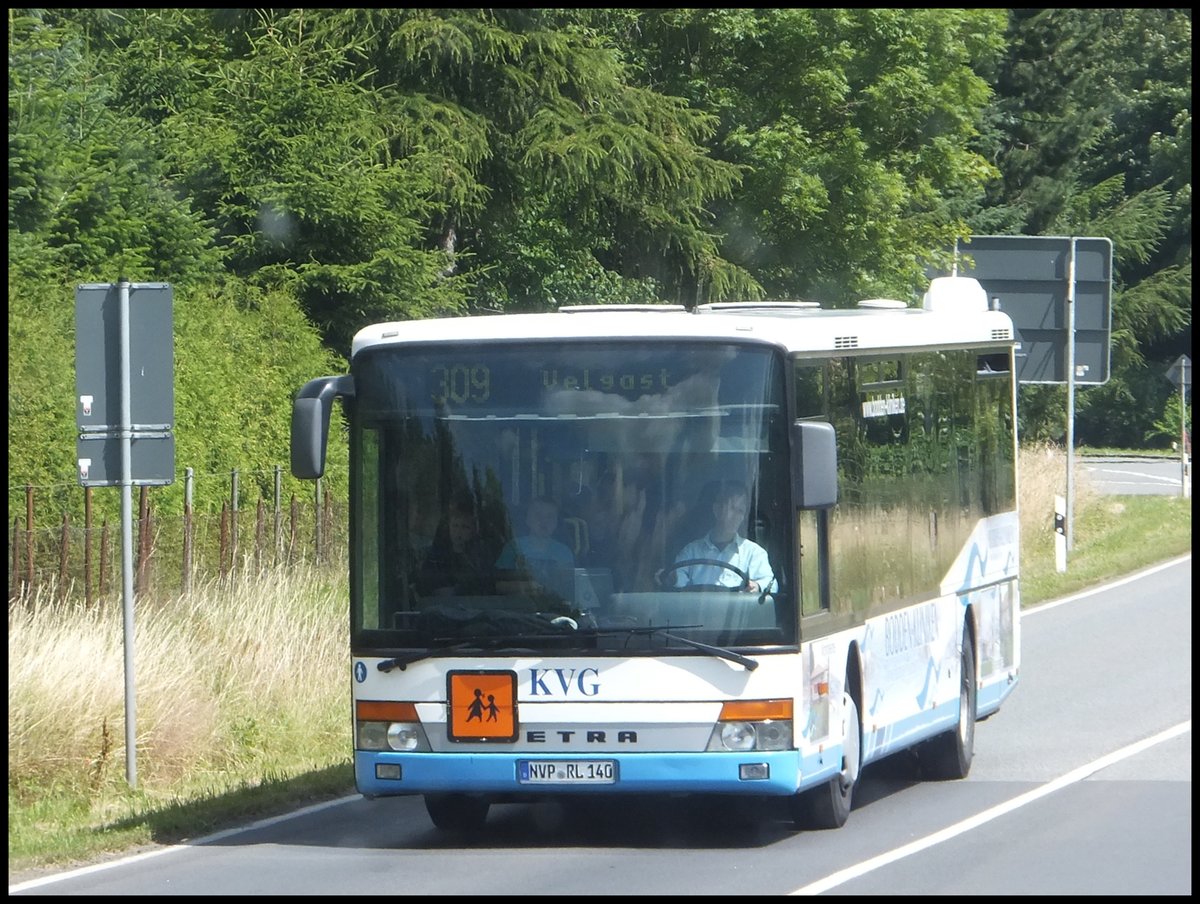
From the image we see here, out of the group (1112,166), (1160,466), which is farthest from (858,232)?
(1112,166)

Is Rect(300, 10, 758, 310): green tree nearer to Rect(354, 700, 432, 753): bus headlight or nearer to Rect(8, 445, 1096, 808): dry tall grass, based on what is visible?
Rect(8, 445, 1096, 808): dry tall grass

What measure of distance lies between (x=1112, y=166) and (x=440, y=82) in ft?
164

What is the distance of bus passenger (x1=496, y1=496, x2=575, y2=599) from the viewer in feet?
34.6

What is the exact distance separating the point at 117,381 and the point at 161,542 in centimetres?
714

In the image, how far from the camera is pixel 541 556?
10570 mm

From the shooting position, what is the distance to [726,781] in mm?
10359

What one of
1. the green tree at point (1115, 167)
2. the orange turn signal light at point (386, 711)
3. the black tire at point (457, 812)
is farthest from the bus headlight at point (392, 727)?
the green tree at point (1115, 167)

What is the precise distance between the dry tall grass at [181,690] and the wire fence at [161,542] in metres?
0.45

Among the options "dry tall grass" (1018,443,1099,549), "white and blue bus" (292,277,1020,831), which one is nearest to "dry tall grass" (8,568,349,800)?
"white and blue bus" (292,277,1020,831)

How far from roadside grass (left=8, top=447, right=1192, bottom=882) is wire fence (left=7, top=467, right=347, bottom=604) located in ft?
1.26

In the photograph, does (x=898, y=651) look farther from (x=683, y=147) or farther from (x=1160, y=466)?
(x=1160, y=466)

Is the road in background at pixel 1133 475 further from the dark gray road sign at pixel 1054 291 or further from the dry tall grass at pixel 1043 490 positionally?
the dark gray road sign at pixel 1054 291

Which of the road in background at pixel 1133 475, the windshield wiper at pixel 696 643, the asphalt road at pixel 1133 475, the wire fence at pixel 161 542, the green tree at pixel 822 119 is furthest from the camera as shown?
the road in background at pixel 1133 475

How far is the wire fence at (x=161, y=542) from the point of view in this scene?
58.0 ft
